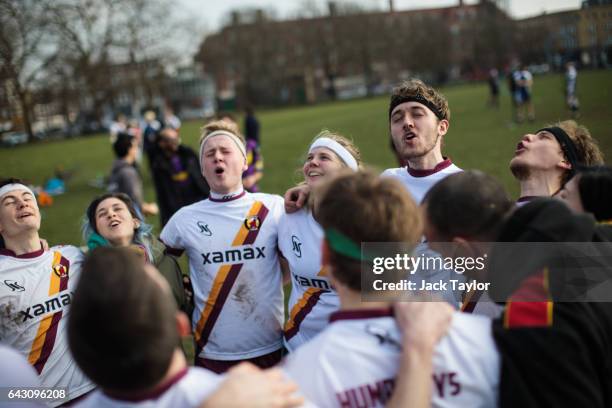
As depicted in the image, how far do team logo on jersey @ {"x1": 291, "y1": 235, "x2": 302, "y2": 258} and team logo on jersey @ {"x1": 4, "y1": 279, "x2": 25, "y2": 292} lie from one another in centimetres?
166

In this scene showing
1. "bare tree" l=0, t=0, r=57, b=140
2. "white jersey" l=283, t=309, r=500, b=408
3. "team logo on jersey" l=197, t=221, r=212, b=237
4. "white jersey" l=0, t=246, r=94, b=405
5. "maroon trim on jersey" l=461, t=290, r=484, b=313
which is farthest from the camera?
"bare tree" l=0, t=0, r=57, b=140

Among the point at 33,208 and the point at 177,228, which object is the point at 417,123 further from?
the point at 33,208

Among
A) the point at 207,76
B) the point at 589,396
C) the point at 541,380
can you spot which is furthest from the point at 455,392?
the point at 207,76

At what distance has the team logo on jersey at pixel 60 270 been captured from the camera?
3172mm

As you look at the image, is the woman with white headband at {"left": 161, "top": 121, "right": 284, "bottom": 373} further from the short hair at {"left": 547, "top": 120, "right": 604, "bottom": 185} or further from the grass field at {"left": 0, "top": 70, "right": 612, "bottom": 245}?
the grass field at {"left": 0, "top": 70, "right": 612, "bottom": 245}

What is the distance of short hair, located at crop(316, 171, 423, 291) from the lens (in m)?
1.72

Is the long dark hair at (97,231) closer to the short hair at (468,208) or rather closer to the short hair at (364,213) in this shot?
the short hair at (364,213)

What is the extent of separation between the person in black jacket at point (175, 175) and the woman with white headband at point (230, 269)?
13.8 ft

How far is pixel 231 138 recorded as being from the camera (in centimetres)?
369

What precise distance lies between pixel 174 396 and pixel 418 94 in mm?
2784

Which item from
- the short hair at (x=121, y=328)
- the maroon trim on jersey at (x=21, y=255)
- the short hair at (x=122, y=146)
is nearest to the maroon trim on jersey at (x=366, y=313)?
the short hair at (x=121, y=328)

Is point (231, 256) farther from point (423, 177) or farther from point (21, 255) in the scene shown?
point (423, 177)

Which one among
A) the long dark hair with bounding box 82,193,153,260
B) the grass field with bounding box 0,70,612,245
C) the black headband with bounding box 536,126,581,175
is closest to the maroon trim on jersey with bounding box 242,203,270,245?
the long dark hair with bounding box 82,193,153,260

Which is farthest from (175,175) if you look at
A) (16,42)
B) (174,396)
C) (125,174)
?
(174,396)
